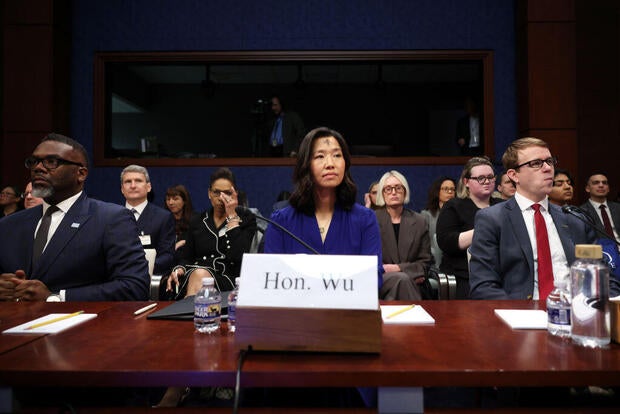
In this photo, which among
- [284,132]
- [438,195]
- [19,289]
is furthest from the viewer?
[284,132]

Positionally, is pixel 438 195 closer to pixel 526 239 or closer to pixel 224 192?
pixel 224 192

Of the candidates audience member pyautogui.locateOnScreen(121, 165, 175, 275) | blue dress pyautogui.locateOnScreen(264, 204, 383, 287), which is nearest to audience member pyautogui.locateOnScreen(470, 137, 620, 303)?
blue dress pyautogui.locateOnScreen(264, 204, 383, 287)

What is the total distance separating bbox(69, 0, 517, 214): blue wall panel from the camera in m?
4.97

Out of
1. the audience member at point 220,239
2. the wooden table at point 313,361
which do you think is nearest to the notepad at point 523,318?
the wooden table at point 313,361

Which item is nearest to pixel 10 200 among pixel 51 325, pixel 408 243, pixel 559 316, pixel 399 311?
pixel 408 243

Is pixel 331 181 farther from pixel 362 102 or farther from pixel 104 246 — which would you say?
pixel 362 102

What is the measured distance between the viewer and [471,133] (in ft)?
17.3

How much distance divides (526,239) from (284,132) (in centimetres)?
416

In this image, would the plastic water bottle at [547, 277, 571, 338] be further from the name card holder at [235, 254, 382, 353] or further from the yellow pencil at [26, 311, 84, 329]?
the yellow pencil at [26, 311, 84, 329]

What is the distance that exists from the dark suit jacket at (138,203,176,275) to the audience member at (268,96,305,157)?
2422 millimetres

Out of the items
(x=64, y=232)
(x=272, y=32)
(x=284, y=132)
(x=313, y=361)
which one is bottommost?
(x=313, y=361)

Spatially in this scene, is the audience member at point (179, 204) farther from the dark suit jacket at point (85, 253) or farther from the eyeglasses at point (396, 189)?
the dark suit jacket at point (85, 253)

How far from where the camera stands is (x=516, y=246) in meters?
2.04

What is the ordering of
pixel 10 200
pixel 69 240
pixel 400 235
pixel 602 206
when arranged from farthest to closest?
pixel 602 206 < pixel 10 200 < pixel 400 235 < pixel 69 240
